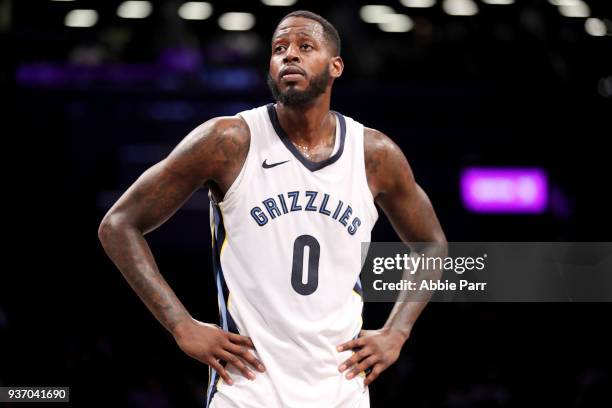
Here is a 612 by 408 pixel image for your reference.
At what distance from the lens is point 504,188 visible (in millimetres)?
10391

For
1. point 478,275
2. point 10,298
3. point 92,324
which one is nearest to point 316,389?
point 478,275

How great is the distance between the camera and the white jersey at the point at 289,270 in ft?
10.1

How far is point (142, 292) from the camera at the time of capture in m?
3.11

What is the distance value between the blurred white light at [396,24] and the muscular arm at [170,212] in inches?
265

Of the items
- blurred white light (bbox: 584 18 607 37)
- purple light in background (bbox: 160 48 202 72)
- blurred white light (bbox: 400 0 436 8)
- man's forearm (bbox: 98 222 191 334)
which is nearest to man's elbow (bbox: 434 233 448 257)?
man's forearm (bbox: 98 222 191 334)

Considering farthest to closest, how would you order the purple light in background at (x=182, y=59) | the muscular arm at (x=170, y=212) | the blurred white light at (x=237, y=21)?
the purple light in background at (x=182, y=59) < the blurred white light at (x=237, y=21) < the muscular arm at (x=170, y=212)

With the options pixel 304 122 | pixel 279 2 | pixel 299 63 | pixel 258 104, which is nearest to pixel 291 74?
pixel 299 63

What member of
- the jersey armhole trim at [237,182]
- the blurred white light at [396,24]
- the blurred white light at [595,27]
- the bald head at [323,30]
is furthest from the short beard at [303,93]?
the blurred white light at [396,24]

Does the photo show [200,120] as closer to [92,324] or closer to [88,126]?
[88,126]

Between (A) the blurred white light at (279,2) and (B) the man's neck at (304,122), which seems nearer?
(B) the man's neck at (304,122)

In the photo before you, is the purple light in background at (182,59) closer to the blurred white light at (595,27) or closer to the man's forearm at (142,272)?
the blurred white light at (595,27)

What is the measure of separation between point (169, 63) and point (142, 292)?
800 cm

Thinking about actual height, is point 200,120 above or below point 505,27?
below

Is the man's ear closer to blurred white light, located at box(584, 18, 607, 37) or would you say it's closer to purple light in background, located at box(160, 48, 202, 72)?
blurred white light, located at box(584, 18, 607, 37)
